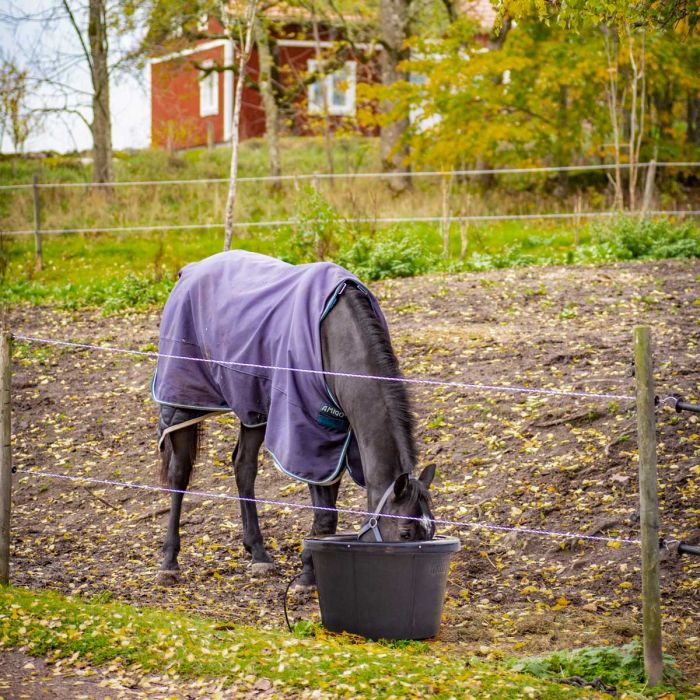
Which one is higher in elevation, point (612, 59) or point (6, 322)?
point (612, 59)

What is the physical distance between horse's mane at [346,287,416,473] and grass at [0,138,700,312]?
7154mm

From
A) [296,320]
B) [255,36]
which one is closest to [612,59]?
[255,36]

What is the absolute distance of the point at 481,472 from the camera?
6.88 meters

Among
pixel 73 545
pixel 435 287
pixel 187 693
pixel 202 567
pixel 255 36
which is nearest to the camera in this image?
pixel 187 693

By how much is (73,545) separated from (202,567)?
1.04m

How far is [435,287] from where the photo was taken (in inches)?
450

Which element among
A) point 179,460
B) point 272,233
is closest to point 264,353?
point 179,460

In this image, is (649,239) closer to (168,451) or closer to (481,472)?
(481,472)

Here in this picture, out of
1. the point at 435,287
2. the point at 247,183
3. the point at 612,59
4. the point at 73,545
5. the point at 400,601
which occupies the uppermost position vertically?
the point at 612,59

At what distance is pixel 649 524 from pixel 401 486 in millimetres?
1039

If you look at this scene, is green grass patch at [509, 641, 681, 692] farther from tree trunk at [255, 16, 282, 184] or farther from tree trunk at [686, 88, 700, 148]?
tree trunk at [686, 88, 700, 148]

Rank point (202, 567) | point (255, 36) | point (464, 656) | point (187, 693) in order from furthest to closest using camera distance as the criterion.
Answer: point (255, 36), point (202, 567), point (464, 656), point (187, 693)

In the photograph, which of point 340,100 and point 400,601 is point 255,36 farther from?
point 400,601

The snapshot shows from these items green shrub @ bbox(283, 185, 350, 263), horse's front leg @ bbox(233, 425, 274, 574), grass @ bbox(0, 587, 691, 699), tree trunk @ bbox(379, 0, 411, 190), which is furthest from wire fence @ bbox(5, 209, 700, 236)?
grass @ bbox(0, 587, 691, 699)
